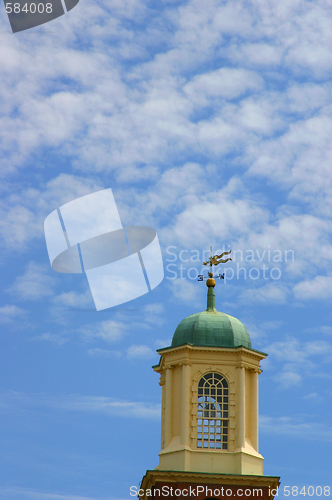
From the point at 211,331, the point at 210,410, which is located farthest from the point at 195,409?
the point at 211,331

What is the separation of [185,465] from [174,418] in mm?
3275

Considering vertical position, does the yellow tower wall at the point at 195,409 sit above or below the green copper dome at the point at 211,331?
below

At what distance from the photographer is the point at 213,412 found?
4841 centimetres

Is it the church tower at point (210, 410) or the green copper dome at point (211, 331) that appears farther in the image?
the green copper dome at point (211, 331)

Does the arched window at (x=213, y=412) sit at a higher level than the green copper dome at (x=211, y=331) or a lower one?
lower

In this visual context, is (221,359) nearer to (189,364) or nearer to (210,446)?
(189,364)

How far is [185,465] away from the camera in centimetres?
4625

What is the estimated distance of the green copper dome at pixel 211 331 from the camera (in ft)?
164

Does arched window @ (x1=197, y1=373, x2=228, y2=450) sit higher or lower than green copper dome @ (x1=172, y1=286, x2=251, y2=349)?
lower

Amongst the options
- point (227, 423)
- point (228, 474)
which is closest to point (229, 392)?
point (227, 423)

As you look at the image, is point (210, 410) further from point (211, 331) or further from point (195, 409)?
point (211, 331)

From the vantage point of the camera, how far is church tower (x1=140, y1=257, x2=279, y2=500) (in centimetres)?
4597

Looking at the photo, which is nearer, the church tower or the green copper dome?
the church tower

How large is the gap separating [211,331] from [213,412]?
16.3 feet
